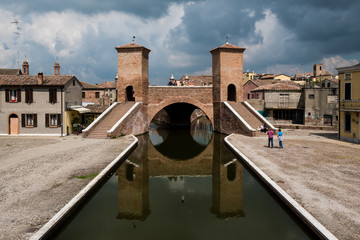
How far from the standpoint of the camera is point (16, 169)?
1202 cm

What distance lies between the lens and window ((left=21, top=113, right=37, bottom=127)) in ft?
81.4

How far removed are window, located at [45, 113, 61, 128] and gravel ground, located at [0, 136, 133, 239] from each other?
6042mm

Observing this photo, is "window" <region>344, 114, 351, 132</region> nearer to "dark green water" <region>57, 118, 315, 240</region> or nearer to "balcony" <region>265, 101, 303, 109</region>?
"dark green water" <region>57, 118, 315, 240</region>

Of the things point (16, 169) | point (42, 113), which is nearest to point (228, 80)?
point (42, 113)

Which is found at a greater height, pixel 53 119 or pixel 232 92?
pixel 232 92

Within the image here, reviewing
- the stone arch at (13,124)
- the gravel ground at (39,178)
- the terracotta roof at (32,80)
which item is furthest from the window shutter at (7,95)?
the gravel ground at (39,178)

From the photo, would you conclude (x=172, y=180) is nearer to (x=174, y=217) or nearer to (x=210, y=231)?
(x=174, y=217)

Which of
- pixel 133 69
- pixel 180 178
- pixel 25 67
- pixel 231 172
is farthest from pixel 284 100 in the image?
pixel 25 67

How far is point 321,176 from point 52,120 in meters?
21.8

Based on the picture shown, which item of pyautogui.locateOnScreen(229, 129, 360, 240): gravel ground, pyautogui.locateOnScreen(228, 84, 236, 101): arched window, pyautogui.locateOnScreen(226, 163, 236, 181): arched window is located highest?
pyautogui.locateOnScreen(228, 84, 236, 101): arched window

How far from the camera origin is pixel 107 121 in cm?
2542

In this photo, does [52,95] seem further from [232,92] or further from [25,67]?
[232,92]

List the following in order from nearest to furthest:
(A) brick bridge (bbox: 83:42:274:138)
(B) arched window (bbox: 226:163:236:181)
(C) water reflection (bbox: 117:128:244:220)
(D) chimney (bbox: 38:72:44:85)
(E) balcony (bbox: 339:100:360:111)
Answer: (C) water reflection (bbox: 117:128:244:220) < (B) arched window (bbox: 226:163:236:181) < (E) balcony (bbox: 339:100:360:111) < (D) chimney (bbox: 38:72:44:85) < (A) brick bridge (bbox: 83:42:274:138)

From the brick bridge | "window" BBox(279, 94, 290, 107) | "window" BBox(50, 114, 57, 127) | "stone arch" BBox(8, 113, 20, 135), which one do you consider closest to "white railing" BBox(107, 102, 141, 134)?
the brick bridge
